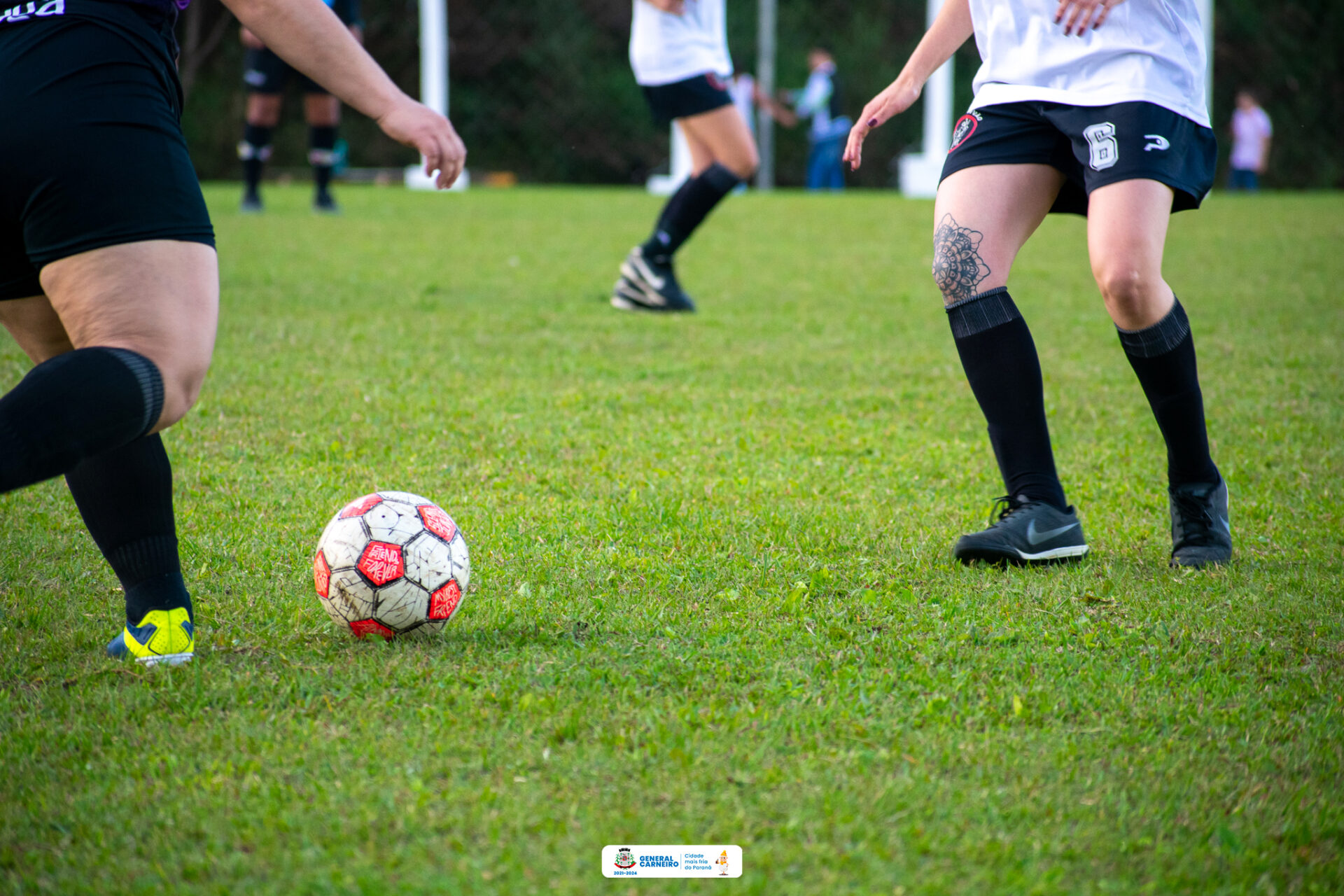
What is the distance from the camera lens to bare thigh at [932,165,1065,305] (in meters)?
2.91

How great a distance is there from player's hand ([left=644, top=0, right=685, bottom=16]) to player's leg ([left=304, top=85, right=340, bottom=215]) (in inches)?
243

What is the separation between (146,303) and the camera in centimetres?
192

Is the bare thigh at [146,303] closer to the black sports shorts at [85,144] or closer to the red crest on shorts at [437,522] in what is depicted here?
the black sports shorts at [85,144]

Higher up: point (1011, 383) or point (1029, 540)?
point (1011, 383)

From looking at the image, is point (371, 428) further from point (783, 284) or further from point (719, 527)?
point (783, 284)

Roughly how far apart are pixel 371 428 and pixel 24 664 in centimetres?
196

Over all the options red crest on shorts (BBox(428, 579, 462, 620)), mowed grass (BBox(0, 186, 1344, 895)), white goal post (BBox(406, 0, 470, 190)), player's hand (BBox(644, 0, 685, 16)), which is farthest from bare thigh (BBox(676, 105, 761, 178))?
white goal post (BBox(406, 0, 470, 190))

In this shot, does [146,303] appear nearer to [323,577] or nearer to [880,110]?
[323,577]

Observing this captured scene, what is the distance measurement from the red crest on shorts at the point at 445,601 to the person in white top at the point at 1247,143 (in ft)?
76.5

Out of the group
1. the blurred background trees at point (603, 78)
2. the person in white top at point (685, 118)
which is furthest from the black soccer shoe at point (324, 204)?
the blurred background trees at point (603, 78)

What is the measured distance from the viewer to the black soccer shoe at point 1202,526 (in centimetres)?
289

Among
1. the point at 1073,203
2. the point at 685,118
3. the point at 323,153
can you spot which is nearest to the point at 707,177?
the point at 685,118

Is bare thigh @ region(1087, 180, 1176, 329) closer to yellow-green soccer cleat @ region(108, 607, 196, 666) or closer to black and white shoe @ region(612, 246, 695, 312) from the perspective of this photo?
yellow-green soccer cleat @ region(108, 607, 196, 666)

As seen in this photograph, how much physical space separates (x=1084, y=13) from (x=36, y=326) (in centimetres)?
232
